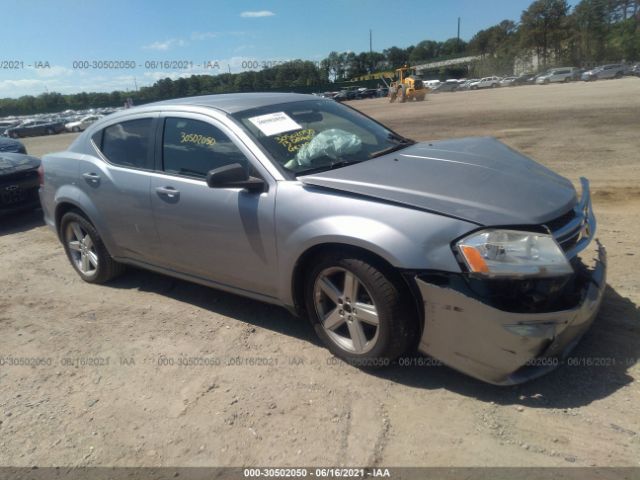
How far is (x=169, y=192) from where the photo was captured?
3.82m

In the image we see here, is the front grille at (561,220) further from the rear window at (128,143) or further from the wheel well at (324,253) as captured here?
the rear window at (128,143)

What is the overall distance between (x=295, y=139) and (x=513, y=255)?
1748 mm

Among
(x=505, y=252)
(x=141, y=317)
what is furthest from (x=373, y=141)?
(x=141, y=317)

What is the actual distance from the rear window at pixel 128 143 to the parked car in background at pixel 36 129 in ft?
132

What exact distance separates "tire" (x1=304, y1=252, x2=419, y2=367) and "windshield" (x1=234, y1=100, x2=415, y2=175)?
747 mm

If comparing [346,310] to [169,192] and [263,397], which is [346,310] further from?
[169,192]

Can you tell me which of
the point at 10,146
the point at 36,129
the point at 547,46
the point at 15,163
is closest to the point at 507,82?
the point at 547,46

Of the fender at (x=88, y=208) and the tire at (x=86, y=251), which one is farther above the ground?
the fender at (x=88, y=208)

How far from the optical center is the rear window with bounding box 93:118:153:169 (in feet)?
13.7

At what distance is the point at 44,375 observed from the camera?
354 cm

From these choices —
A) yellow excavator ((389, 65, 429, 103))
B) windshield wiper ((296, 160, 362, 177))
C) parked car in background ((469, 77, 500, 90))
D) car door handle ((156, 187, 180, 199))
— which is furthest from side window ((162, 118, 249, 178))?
parked car in background ((469, 77, 500, 90))

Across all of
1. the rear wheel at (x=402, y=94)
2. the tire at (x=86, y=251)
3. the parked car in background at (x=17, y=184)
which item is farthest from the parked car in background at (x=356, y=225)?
the rear wheel at (x=402, y=94)

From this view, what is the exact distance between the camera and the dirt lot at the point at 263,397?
253cm

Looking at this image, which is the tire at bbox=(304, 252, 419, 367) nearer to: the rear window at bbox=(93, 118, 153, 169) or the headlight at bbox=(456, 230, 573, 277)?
the headlight at bbox=(456, 230, 573, 277)
